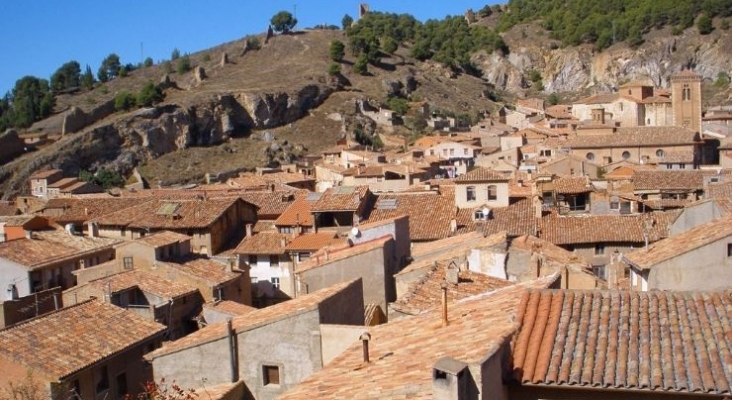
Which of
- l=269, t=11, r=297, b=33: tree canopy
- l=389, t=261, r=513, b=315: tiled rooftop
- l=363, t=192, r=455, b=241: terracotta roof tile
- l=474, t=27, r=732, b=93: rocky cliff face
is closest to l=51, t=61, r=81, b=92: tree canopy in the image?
l=269, t=11, r=297, b=33: tree canopy

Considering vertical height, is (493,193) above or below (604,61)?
below

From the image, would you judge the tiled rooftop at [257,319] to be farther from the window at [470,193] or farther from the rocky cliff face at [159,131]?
the rocky cliff face at [159,131]

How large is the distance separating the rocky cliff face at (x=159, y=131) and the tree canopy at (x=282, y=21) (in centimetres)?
4340

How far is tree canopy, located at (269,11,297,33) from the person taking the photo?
5719 inches

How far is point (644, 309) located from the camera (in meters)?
8.88

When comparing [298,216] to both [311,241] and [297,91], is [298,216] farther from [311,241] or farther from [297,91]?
[297,91]

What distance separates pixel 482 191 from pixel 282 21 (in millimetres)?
117548

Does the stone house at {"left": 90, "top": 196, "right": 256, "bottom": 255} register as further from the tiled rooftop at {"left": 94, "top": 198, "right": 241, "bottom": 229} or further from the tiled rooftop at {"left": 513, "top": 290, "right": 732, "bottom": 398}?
the tiled rooftop at {"left": 513, "top": 290, "right": 732, "bottom": 398}

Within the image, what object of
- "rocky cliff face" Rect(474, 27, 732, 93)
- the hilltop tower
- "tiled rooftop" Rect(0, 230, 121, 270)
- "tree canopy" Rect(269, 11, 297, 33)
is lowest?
"tiled rooftop" Rect(0, 230, 121, 270)

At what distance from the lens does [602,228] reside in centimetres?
2941

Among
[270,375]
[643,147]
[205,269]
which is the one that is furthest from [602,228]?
[643,147]

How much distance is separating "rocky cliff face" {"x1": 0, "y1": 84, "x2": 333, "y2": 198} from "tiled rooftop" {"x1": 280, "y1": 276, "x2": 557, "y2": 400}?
73012 millimetres

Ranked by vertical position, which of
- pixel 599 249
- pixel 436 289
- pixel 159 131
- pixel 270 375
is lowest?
pixel 599 249

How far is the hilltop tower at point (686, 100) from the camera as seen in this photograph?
78062 millimetres
